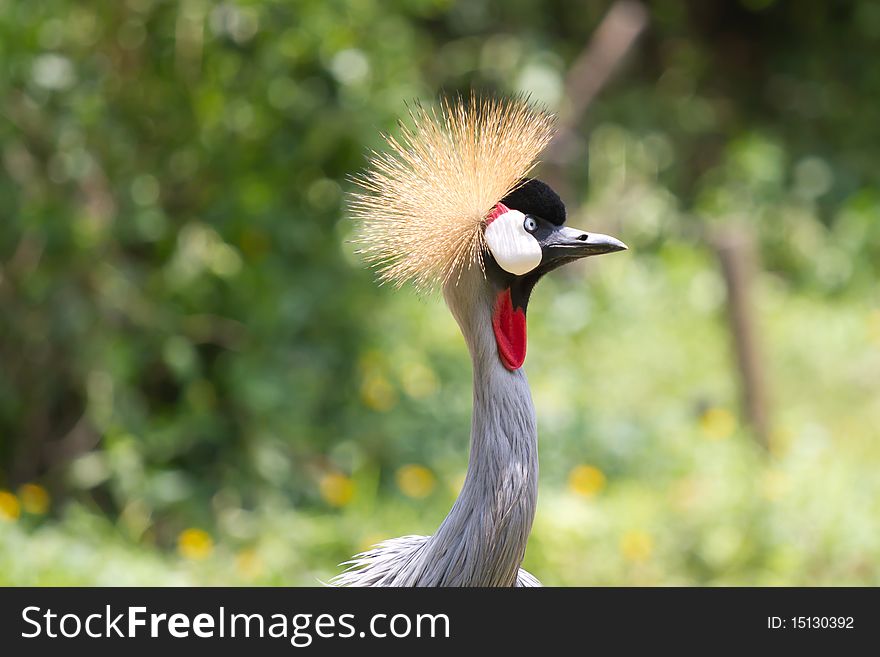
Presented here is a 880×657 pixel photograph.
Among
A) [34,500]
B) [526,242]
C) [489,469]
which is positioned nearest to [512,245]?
[526,242]

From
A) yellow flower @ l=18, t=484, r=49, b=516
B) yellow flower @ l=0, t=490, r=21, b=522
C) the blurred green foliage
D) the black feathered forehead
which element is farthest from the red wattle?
yellow flower @ l=18, t=484, r=49, b=516

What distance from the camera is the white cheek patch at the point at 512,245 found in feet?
5.29

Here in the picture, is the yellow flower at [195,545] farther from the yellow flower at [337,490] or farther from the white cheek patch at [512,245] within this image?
the white cheek patch at [512,245]

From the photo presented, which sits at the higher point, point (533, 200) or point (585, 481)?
point (585, 481)

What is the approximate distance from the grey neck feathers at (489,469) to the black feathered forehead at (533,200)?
0.37 feet

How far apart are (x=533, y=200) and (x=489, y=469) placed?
0.39 meters

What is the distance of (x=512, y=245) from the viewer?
5.30 ft

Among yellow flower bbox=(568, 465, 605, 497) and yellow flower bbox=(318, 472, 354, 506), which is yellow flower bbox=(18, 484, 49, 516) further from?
yellow flower bbox=(568, 465, 605, 497)

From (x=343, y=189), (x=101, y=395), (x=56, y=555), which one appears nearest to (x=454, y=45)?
(x=343, y=189)

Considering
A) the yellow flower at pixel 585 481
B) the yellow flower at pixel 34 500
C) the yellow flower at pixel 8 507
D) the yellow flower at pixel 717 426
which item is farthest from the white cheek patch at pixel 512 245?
the yellow flower at pixel 717 426

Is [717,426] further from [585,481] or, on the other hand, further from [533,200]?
[533,200]

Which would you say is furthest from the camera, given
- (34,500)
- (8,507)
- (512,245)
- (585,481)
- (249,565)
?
(585,481)

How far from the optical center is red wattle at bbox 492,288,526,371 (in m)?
1.66

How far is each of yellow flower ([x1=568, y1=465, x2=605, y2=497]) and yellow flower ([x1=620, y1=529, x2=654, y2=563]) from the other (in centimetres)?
21
